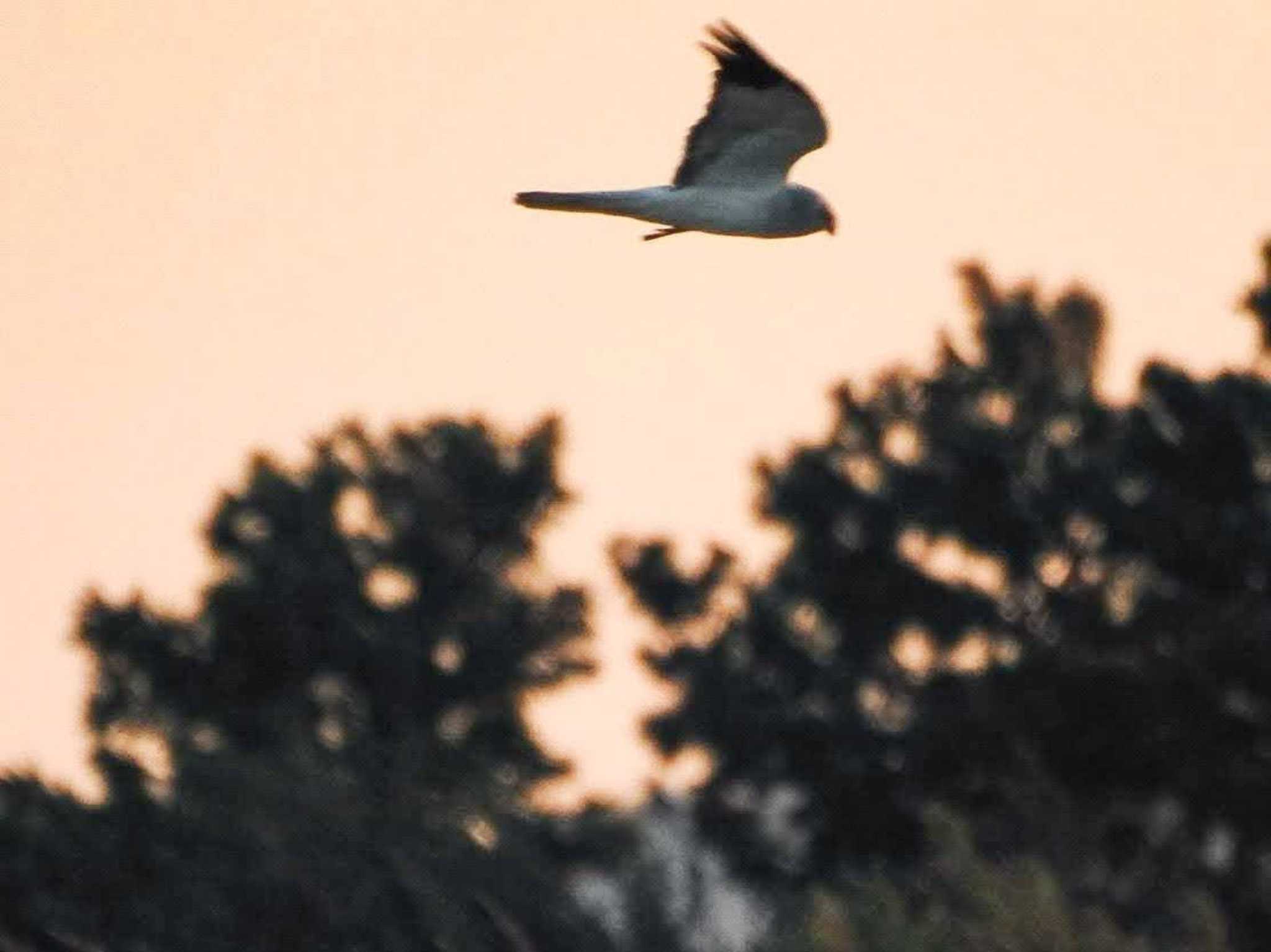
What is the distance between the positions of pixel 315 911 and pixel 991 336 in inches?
572

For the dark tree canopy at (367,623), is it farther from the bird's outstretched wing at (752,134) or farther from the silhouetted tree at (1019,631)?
the bird's outstretched wing at (752,134)

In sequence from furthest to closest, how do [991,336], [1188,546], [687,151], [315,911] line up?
[991,336]
[315,911]
[1188,546]
[687,151]

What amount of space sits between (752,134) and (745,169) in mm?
272

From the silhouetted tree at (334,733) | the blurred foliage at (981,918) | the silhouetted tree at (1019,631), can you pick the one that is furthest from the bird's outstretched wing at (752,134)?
the silhouetted tree at (334,733)

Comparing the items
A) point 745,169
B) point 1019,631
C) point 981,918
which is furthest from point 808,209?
point 1019,631

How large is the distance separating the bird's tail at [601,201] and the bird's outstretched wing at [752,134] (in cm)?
47

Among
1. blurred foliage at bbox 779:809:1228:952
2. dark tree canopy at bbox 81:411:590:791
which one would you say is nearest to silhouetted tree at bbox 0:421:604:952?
dark tree canopy at bbox 81:411:590:791

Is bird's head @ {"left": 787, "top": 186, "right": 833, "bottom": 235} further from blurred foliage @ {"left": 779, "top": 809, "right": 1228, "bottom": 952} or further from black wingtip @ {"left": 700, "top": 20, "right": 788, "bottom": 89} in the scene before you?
blurred foliage @ {"left": 779, "top": 809, "right": 1228, "bottom": 952}

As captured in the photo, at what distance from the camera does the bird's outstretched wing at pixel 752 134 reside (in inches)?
1136

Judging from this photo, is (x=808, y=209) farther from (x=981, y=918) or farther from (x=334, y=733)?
(x=334, y=733)

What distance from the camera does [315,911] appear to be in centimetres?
6644

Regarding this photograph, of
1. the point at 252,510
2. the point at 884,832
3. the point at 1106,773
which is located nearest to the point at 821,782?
the point at 884,832

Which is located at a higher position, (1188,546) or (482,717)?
(482,717)

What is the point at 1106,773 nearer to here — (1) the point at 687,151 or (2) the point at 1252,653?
(2) the point at 1252,653
